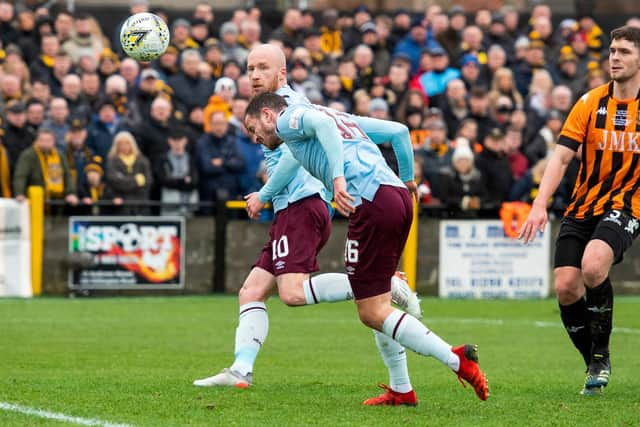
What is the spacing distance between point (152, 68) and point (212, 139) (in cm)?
209

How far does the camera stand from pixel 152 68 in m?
19.0

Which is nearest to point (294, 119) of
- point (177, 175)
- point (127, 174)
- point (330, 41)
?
point (127, 174)

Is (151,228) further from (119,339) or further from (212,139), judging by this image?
(119,339)

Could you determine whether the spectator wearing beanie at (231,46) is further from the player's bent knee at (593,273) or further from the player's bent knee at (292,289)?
the player's bent knee at (593,273)

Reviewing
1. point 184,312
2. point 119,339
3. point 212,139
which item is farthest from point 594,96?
point 212,139

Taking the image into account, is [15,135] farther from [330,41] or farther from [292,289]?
[292,289]

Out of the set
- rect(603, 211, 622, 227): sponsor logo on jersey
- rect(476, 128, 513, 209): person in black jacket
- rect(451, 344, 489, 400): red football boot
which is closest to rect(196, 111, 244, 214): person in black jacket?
rect(476, 128, 513, 209): person in black jacket

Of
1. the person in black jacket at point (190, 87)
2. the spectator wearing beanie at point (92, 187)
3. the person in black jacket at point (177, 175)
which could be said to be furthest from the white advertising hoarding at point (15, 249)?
the person in black jacket at point (190, 87)

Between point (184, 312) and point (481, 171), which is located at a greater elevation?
point (481, 171)

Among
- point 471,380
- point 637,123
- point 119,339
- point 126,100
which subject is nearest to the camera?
point 471,380

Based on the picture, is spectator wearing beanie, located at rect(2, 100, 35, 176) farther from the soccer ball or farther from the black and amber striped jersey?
the black and amber striped jersey

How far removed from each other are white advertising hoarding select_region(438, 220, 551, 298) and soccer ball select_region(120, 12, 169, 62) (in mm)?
8707

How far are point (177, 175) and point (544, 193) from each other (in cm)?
959

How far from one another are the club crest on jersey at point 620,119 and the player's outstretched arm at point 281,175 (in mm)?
2158
